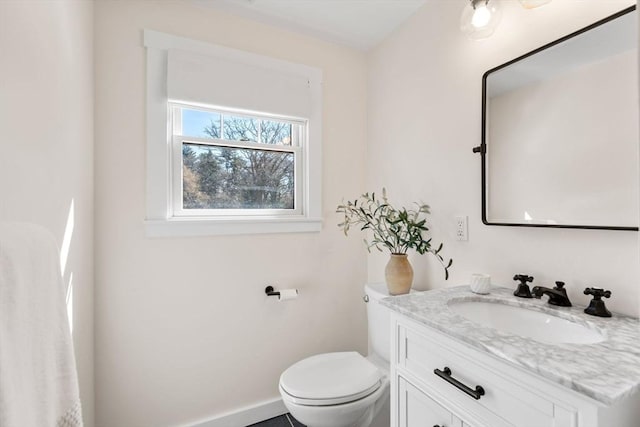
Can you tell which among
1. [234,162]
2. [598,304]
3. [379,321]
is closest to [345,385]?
[379,321]

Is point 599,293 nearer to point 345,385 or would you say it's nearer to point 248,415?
point 345,385

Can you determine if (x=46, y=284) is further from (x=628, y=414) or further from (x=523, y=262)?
(x=523, y=262)

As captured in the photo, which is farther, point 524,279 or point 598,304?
point 524,279

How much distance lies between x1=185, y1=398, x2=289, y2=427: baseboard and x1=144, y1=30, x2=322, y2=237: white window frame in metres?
0.99

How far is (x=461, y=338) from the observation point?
2.59ft

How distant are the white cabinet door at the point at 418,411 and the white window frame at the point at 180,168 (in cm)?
106

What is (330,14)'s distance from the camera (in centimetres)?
172

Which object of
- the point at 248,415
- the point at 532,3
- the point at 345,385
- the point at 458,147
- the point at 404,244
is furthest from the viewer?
the point at 248,415

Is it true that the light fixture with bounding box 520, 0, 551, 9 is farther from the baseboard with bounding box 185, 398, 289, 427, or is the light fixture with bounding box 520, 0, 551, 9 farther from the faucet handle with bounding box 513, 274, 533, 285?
the baseboard with bounding box 185, 398, 289, 427

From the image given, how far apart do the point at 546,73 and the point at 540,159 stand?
0.31m

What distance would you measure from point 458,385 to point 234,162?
1.49m

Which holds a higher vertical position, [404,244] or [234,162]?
[234,162]

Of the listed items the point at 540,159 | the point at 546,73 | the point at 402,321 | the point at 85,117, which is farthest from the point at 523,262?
the point at 85,117

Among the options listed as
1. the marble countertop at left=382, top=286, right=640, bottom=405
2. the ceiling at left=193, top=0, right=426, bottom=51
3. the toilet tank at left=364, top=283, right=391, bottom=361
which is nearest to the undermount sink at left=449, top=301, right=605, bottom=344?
the marble countertop at left=382, top=286, right=640, bottom=405
